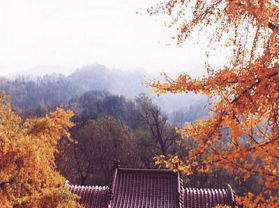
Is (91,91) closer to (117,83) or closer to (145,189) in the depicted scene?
(145,189)

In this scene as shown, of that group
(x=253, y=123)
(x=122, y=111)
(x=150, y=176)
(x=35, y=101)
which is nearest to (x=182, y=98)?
(x=35, y=101)

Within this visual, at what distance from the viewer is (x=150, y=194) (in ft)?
45.0

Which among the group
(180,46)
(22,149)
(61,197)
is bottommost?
(61,197)

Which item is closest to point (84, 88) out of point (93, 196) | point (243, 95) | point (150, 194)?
point (93, 196)

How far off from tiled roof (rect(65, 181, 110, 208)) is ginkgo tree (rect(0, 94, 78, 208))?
24.8 ft

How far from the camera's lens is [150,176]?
47.2ft

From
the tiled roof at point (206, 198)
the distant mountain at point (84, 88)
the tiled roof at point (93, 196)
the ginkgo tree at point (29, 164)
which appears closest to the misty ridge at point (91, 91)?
the distant mountain at point (84, 88)

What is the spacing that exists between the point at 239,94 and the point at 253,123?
0.36 m

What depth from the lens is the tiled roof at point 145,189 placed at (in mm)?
13352

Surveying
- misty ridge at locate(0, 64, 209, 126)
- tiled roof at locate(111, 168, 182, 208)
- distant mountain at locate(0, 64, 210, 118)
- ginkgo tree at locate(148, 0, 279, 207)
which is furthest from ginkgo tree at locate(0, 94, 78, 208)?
distant mountain at locate(0, 64, 210, 118)

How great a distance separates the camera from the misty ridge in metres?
92.5

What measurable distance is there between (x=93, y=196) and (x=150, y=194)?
96.8 inches

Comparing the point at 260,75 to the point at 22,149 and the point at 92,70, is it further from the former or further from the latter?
the point at 92,70

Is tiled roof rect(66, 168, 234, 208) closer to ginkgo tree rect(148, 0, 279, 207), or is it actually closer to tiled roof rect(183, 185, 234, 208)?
tiled roof rect(183, 185, 234, 208)
